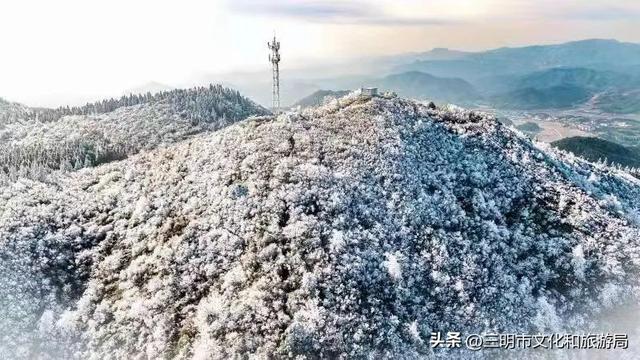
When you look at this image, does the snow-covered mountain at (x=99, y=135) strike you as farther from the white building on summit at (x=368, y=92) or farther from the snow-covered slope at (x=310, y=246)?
the white building on summit at (x=368, y=92)

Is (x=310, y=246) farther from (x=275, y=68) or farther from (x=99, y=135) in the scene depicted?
(x=99, y=135)

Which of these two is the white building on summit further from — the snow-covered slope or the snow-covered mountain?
the snow-covered mountain

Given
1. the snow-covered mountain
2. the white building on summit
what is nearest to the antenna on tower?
the white building on summit

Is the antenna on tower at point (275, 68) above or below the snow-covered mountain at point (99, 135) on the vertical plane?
above

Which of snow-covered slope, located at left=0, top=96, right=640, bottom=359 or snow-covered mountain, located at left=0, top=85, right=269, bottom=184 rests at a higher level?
snow-covered slope, located at left=0, top=96, right=640, bottom=359

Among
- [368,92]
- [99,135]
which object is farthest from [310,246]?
[99,135]

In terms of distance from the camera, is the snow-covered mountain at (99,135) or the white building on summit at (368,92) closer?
the white building on summit at (368,92)

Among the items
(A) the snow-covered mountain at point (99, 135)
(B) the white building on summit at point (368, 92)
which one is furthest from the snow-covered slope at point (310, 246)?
(A) the snow-covered mountain at point (99, 135)

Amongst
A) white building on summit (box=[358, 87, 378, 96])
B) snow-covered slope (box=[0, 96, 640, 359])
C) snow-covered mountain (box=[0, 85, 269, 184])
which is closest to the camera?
snow-covered slope (box=[0, 96, 640, 359])

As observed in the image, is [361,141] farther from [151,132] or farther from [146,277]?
[151,132]
